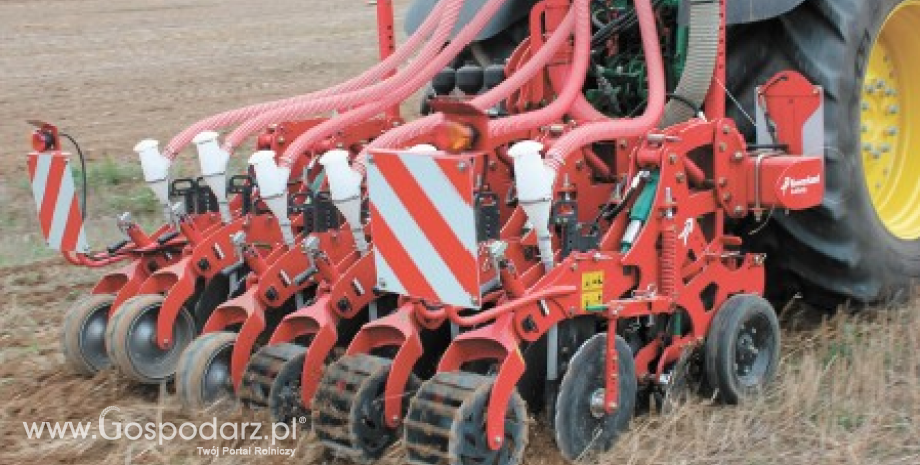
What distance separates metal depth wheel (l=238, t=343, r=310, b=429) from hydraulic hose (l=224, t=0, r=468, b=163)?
35.4 inches

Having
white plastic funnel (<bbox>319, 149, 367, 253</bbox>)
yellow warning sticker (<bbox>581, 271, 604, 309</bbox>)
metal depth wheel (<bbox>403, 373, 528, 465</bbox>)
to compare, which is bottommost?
metal depth wheel (<bbox>403, 373, 528, 465</bbox>)

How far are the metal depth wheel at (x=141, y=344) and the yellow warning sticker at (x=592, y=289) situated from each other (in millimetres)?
1513

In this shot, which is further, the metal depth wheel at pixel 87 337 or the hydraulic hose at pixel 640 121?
the metal depth wheel at pixel 87 337

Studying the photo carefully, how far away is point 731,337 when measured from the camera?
3930mm

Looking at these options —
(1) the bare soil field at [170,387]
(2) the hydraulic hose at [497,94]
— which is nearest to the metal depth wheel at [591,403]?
(1) the bare soil field at [170,387]

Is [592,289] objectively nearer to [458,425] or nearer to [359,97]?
[458,425]

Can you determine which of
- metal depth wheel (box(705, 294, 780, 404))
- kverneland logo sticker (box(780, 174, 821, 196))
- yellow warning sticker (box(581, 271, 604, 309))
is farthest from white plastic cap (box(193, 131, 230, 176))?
kverneland logo sticker (box(780, 174, 821, 196))

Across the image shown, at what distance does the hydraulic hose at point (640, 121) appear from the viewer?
3.69m

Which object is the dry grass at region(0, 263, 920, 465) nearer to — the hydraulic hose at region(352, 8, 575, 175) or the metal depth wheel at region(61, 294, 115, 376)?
the metal depth wheel at region(61, 294, 115, 376)

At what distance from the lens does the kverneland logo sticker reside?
3.98 m

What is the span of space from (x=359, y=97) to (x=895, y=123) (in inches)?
79.9

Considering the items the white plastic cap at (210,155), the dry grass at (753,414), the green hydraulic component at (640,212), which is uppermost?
the white plastic cap at (210,155)

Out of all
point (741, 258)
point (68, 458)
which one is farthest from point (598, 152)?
point (68, 458)

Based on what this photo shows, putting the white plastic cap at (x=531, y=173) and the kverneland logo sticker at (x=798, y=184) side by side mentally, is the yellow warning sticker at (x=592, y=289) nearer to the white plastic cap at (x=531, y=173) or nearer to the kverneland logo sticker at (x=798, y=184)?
the white plastic cap at (x=531, y=173)
